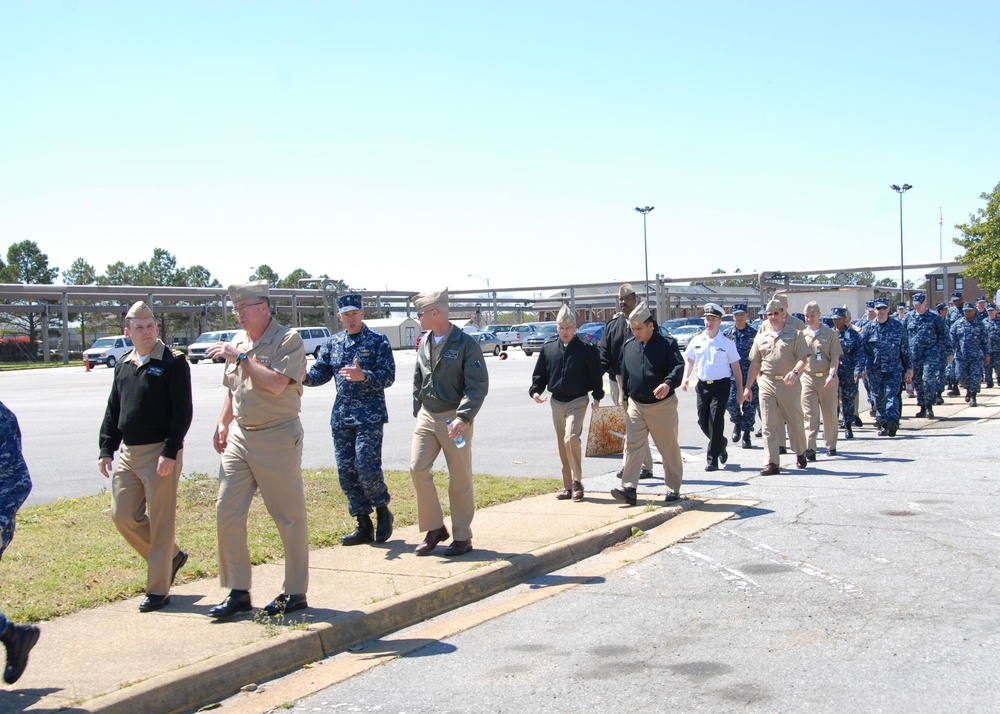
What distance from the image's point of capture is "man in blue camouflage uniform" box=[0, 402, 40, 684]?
15.1ft

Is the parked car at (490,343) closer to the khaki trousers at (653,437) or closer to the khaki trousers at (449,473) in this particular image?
the khaki trousers at (653,437)

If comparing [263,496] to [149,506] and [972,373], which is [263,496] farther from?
[972,373]

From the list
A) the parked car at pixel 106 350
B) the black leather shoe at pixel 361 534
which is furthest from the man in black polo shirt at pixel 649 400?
the parked car at pixel 106 350

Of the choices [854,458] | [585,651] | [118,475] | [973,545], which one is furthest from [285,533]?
[854,458]

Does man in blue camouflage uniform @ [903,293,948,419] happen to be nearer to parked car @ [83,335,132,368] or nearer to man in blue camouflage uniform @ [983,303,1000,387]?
man in blue camouflage uniform @ [983,303,1000,387]

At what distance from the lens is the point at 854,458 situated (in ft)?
41.3

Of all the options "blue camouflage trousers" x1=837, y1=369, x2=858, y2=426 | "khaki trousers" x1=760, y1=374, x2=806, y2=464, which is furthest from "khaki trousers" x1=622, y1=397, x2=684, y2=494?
"blue camouflage trousers" x1=837, y1=369, x2=858, y2=426

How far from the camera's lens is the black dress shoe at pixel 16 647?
181 inches

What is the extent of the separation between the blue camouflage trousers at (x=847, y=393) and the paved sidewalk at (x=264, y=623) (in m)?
7.21

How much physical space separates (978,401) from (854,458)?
29.7 feet

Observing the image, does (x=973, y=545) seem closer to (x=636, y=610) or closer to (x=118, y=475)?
(x=636, y=610)

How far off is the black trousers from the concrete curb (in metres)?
4.01

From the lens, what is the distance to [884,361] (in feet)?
48.9

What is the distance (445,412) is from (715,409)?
16.9 ft
